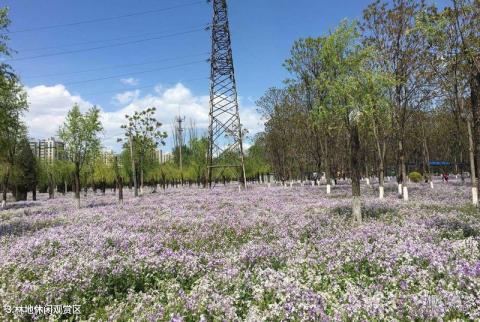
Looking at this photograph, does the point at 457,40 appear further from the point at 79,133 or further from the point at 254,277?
the point at 79,133

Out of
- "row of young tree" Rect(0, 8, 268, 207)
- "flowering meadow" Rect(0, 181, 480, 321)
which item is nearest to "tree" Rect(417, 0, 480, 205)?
"flowering meadow" Rect(0, 181, 480, 321)

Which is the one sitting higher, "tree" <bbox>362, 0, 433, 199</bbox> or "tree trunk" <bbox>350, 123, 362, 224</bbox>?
"tree" <bbox>362, 0, 433, 199</bbox>

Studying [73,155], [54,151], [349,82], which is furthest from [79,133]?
[54,151]

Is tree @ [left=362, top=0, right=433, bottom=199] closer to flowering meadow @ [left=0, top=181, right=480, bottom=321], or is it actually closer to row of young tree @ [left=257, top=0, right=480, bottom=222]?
row of young tree @ [left=257, top=0, right=480, bottom=222]

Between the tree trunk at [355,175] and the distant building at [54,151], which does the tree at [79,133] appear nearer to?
the distant building at [54,151]

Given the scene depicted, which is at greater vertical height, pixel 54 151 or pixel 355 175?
pixel 54 151

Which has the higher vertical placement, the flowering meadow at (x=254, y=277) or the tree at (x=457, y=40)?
the tree at (x=457, y=40)

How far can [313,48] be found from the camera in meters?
36.8

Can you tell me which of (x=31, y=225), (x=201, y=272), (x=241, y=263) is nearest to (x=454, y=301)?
(x=241, y=263)

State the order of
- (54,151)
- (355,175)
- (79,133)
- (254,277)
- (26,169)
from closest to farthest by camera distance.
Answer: (254,277) < (355,175) < (79,133) < (26,169) < (54,151)

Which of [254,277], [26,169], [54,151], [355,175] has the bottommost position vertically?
[254,277]

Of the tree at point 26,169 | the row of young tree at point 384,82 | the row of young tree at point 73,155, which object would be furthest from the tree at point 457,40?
the tree at point 26,169

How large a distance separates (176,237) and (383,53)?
2447cm

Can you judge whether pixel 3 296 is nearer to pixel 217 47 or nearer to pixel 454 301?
pixel 454 301
